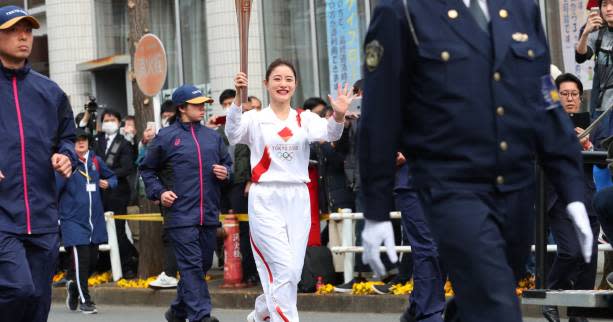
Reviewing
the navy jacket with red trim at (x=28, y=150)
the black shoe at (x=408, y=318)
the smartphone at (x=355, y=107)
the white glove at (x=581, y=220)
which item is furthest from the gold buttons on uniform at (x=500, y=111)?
the smartphone at (x=355, y=107)

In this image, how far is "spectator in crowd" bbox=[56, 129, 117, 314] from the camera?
1464cm

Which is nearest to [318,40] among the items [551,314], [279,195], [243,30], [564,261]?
[243,30]

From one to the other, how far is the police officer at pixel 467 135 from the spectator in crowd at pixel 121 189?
1237 centimetres

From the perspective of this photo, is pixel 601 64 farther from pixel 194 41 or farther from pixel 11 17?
pixel 194 41

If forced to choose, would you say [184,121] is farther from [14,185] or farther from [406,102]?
[406,102]

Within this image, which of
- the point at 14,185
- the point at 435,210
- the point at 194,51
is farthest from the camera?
the point at 194,51

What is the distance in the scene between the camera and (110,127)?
1831cm

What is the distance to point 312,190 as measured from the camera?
46.8 feet

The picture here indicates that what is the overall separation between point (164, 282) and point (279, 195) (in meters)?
5.86

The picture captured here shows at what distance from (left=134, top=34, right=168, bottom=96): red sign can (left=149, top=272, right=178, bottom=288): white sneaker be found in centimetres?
221

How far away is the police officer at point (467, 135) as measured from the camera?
5.09 m

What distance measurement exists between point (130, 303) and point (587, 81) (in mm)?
6007

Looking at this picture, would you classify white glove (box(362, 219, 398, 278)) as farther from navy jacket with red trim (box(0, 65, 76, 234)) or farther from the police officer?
navy jacket with red trim (box(0, 65, 76, 234))

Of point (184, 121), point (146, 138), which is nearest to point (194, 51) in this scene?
point (146, 138)
